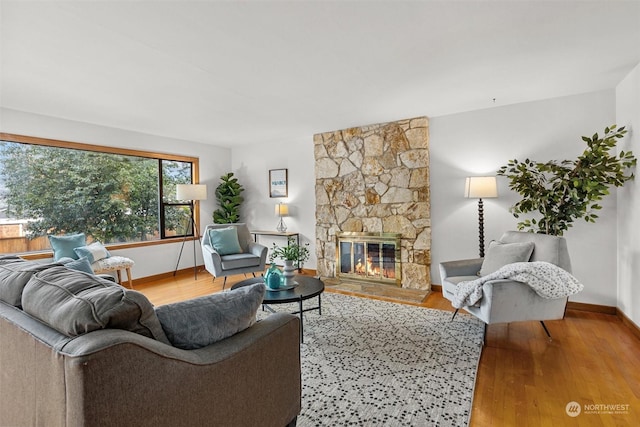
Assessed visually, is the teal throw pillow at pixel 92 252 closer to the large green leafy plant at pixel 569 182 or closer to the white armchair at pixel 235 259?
the white armchair at pixel 235 259

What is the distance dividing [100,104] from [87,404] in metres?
3.61

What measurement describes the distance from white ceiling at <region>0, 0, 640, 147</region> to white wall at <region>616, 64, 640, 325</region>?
0.20 meters

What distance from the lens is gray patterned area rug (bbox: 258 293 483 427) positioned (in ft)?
5.76

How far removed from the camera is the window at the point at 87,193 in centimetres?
367

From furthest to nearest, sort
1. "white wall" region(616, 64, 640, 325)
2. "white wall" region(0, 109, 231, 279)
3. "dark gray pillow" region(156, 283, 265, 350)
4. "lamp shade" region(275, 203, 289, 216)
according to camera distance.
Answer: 1. "lamp shade" region(275, 203, 289, 216)
2. "white wall" region(0, 109, 231, 279)
3. "white wall" region(616, 64, 640, 325)
4. "dark gray pillow" region(156, 283, 265, 350)

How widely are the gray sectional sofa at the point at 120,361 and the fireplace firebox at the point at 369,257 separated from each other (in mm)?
3167

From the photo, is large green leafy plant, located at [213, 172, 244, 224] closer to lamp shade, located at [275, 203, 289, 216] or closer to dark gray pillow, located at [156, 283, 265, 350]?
lamp shade, located at [275, 203, 289, 216]

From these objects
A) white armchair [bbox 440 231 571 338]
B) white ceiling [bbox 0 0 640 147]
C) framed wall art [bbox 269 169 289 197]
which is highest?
white ceiling [bbox 0 0 640 147]

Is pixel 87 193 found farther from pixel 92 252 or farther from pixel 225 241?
pixel 225 241

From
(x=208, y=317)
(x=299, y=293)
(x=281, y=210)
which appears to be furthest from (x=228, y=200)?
(x=208, y=317)

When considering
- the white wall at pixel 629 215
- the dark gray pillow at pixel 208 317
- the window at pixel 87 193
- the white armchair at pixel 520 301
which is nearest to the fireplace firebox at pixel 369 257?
the white armchair at pixel 520 301

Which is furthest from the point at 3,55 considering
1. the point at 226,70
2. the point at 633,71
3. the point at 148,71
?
the point at 633,71

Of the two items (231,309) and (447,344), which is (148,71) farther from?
(447,344)

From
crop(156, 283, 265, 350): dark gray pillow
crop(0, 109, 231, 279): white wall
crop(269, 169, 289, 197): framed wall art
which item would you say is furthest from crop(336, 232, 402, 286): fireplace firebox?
crop(156, 283, 265, 350): dark gray pillow
